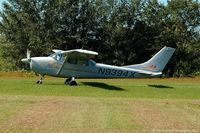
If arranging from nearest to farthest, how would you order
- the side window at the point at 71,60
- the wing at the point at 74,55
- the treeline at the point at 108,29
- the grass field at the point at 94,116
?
1. the grass field at the point at 94,116
2. the wing at the point at 74,55
3. the side window at the point at 71,60
4. the treeline at the point at 108,29

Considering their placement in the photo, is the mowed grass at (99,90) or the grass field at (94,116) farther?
the mowed grass at (99,90)

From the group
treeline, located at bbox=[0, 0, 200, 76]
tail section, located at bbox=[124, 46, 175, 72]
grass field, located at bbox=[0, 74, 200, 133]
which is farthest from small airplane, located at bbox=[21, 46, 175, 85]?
treeline, located at bbox=[0, 0, 200, 76]

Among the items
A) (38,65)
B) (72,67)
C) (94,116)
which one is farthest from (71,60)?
(94,116)

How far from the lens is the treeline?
52.3 metres

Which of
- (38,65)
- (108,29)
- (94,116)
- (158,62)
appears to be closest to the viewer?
(94,116)

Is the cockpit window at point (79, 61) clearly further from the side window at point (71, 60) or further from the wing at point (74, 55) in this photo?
the wing at point (74, 55)

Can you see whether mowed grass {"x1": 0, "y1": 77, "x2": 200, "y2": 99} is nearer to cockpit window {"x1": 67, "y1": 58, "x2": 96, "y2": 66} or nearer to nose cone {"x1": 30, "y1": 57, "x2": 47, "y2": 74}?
nose cone {"x1": 30, "y1": 57, "x2": 47, "y2": 74}

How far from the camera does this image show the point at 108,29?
2116 inches

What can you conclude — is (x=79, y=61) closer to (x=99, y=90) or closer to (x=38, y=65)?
(x=38, y=65)

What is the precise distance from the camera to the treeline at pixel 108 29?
2060 inches

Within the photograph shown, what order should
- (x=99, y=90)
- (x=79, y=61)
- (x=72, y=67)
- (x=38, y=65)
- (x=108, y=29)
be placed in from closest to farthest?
1. (x=99, y=90)
2. (x=38, y=65)
3. (x=72, y=67)
4. (x=79, y=61)
5. (x=108, y=29)

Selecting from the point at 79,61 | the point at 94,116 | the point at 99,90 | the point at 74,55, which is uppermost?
the point at 74,55

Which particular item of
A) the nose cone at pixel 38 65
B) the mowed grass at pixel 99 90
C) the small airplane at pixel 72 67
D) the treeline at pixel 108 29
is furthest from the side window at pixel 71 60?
the treeline at pixel 108 29

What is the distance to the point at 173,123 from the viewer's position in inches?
487
